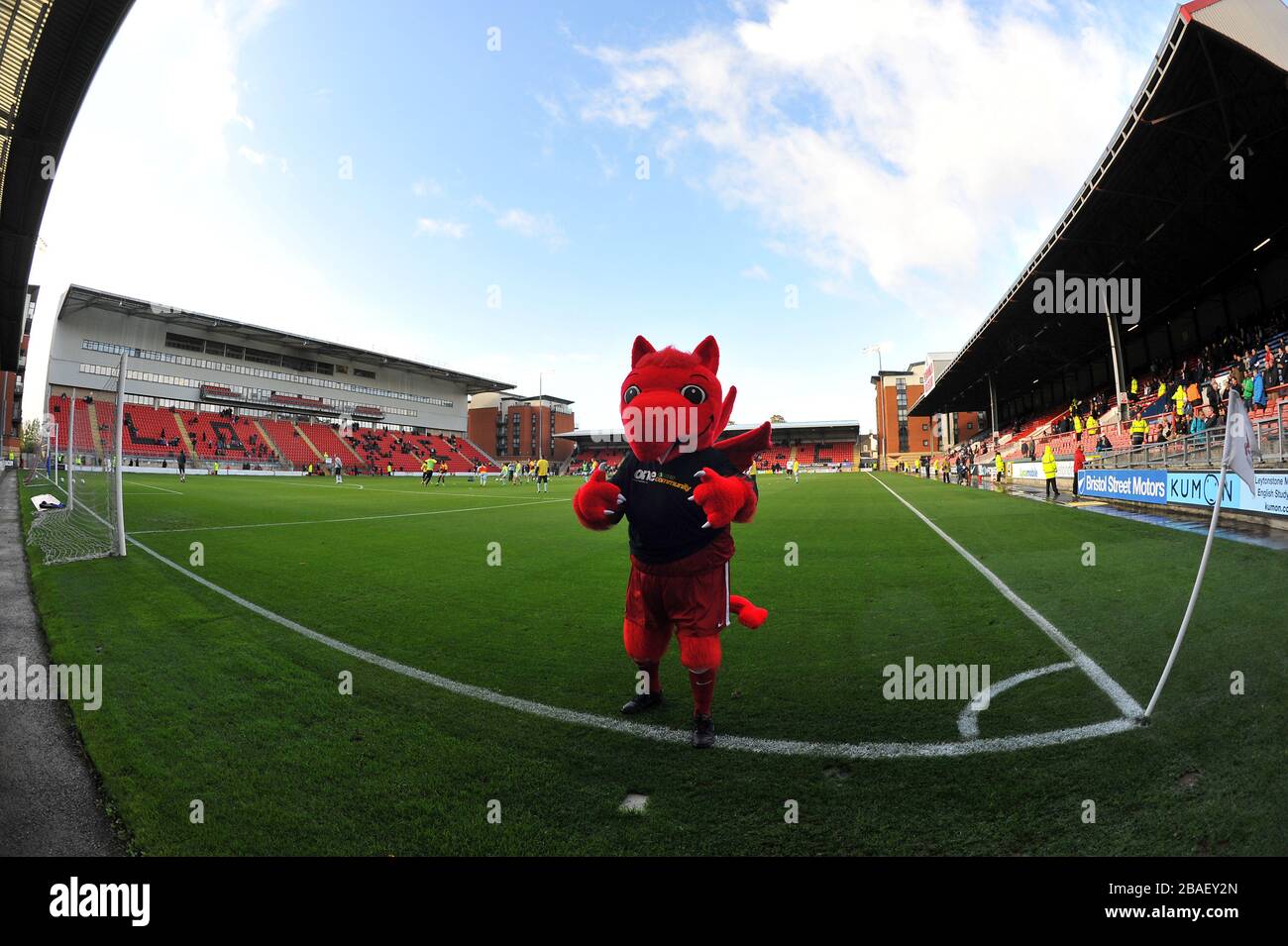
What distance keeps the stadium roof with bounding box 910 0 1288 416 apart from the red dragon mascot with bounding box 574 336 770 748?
17.7 meters

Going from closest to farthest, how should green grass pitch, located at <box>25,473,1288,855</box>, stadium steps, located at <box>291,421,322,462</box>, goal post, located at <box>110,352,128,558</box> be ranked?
green grass pitch, located at <box>25,473,1288,855</box>
goal post, located at <box>110,352,128,558</box>
stadium steps, located at <box>291,421,322,462</box>

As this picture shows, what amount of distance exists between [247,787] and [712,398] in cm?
294

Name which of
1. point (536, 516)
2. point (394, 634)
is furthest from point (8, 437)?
point (394, 634)

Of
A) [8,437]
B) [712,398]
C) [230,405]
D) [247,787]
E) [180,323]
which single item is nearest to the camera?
[247,787]

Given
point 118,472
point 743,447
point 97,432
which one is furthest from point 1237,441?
point 97,432

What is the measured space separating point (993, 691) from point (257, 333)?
239 feet

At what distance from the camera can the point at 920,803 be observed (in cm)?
217

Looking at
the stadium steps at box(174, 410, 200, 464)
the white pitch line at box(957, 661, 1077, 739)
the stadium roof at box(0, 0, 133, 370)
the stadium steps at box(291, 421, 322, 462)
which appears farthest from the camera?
the stadium steps at box(291, 421, 322, 462)

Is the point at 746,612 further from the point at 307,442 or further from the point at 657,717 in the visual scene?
the point at 307,442

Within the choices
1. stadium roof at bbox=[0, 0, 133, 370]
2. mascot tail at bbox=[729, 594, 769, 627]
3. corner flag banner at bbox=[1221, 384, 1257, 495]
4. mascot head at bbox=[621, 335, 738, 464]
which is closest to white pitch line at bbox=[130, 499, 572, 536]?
stadium roof at bbox=[0, 0, 133, 370]

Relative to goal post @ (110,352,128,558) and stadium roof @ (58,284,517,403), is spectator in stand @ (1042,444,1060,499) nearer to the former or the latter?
goal post @ (110,352,128,558)

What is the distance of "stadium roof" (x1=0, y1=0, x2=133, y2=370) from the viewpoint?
18.1 feet
